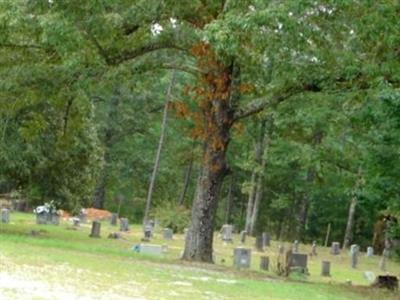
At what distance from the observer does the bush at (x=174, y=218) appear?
33969 millimetres

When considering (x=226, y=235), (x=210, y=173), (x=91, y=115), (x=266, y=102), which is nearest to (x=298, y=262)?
(x=210, y=173)

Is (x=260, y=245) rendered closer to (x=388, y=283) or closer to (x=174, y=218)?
(x=174, y=218)

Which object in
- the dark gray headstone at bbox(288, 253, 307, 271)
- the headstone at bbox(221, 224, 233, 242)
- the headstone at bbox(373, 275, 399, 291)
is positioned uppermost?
the headstone at bbox(221, 224, 233, 242)

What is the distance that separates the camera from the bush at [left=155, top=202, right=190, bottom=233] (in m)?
34.0

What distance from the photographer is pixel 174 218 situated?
1348 inches

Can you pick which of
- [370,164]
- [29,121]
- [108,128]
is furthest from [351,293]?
[108,128]

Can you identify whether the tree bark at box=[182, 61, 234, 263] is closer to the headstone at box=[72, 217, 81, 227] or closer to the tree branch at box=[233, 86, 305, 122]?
the tree branch at box=[233, 86, 305, 122]

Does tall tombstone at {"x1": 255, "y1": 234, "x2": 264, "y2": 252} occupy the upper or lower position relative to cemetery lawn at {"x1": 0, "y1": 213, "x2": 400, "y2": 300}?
upper

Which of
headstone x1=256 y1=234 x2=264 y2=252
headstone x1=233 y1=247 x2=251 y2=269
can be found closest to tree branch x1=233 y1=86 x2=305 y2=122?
headstone x1=233 y1=247 x2=251 y2=269

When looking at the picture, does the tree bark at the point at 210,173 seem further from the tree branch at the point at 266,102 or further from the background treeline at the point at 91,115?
the background treeline at the point at 91,115

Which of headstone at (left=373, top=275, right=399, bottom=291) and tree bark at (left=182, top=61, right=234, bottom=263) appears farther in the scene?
tree bark at (left=182, top=61, right=234, bottom=263)

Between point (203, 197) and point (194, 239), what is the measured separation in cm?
103

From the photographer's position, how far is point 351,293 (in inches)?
540

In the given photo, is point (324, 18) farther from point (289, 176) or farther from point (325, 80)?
point (289, 176)
